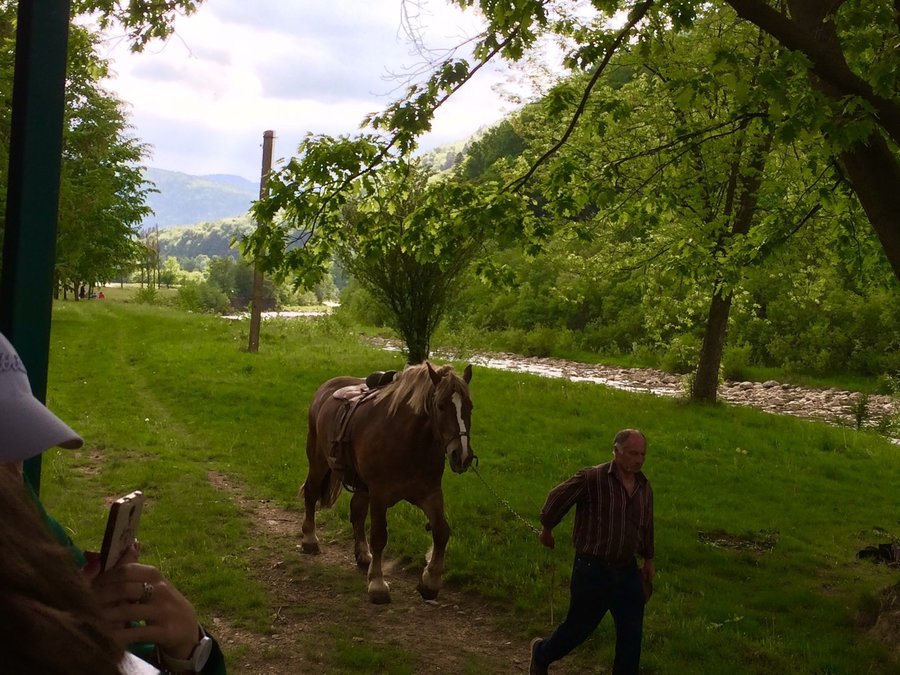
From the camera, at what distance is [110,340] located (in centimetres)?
2575

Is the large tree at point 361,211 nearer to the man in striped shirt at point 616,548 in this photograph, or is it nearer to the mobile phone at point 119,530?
the man in striped shirt at point 616,548

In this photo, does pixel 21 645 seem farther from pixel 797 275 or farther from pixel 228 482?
pixel 797 275

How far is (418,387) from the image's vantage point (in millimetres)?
6973

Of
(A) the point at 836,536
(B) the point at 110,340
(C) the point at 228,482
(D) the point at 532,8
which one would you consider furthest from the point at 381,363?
(D) the point at 532,8

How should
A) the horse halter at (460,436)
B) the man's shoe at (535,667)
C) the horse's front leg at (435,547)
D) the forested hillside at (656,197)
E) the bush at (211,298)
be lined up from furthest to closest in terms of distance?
1. the bush at (211,298)
2. the forested hillside at (656,197)
3. the horse's front leg at (435,547)
4. the horse halter at (460,436)
5. the man's shoe at (535,667)

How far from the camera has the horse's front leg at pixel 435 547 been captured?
6.84 meters

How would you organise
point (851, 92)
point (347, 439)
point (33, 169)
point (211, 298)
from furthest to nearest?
point (211, 298) → point (347, 439) → point (851, 92) → point (33, 169)

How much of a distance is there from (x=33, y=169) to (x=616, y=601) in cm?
423

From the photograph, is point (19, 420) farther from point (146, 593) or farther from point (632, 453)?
point (632, 453)

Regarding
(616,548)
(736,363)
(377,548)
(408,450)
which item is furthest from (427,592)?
(736,363)

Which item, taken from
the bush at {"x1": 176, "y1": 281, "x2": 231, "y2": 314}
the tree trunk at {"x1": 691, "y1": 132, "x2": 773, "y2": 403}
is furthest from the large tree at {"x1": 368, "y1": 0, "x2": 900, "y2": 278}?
the bush at {"x1": 176, "y1": 281, "x2": 231, "y2": 314}

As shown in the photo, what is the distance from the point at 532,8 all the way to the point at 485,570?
5503 mm

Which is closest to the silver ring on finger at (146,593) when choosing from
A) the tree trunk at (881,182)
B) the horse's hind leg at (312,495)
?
the tree trunk at (881,182)

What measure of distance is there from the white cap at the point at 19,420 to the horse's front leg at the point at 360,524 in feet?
21.8
